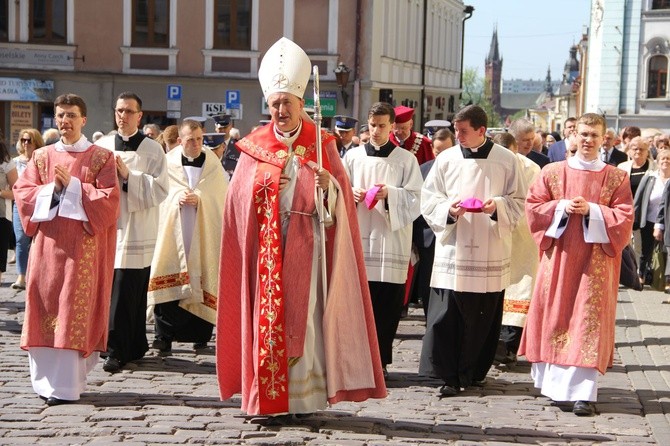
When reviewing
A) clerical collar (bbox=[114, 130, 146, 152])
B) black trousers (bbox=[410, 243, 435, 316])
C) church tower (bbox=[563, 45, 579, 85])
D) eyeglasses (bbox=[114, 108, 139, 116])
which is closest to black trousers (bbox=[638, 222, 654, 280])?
black trousers (bbox=[410, 243, 435, 316])

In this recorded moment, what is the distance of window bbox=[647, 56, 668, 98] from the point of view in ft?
158

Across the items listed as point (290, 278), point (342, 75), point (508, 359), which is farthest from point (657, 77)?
point (290, 278)

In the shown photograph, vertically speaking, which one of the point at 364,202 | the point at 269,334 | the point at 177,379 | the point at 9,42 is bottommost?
the point at 177,379

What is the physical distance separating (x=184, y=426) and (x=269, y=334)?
756 mm

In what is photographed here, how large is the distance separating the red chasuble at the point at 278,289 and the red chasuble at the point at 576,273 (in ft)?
4.47

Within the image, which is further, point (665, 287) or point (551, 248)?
point (665, 287)

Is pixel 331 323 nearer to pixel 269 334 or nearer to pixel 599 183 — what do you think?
pixel 269 334

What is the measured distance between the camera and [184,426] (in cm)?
755

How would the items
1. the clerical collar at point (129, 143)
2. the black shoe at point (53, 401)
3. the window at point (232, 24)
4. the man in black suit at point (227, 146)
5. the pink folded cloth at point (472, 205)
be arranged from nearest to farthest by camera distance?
the black shoe at point (53, 401) → the pink folded cloth at point (472, 205) → the clerical collar at point (129, 143) → the man in black suit at point (227, 146) → the window at point (232, 24)

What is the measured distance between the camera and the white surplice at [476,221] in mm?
8828

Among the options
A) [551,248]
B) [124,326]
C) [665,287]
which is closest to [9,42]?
[665,287]

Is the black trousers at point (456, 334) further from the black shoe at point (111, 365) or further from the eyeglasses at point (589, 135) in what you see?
the black shoe at point (111, 365)

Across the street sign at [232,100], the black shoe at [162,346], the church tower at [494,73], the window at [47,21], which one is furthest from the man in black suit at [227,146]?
the church tower at [494,73]

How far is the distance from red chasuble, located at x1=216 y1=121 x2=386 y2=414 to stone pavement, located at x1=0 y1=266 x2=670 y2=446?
26 centimetres
